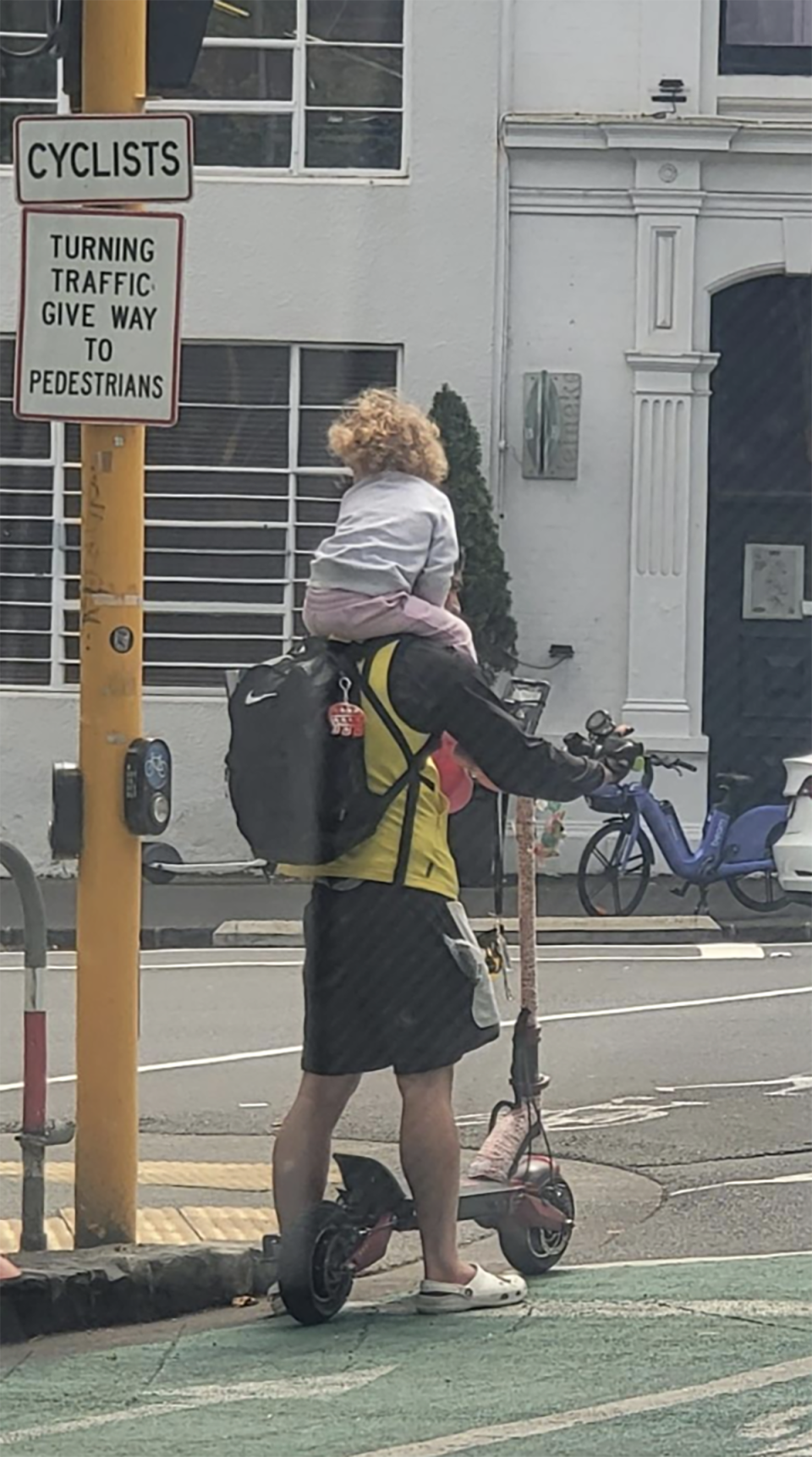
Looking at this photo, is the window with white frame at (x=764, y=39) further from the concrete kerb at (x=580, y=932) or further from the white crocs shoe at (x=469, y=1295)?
the white crocs shoe at (x=469, y=1295)

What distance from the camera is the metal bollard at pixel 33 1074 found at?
609 centimetres

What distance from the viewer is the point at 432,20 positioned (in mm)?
17406

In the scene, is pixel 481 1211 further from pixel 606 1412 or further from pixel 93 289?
pixel 93 289

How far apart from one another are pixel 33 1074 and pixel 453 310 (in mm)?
12063

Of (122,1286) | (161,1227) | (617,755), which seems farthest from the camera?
(161,1227)

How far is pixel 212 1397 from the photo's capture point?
16.7ft

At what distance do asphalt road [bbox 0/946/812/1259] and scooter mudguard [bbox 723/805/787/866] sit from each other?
185 cm

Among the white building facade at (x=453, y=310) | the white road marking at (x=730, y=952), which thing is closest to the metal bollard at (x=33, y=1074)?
the white road marking at (x=730, y=952)

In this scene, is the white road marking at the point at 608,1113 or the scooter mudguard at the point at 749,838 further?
the scooter mudguard at the point at 749,838

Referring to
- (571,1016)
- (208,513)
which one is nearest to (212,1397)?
(571,1016)

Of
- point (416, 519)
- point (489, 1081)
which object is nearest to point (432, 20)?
point (489, 1081)

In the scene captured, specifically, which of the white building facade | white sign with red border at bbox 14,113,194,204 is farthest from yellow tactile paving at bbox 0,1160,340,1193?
the white building facade

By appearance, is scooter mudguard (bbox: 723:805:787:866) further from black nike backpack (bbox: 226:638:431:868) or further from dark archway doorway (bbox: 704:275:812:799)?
black nike backpack (bbox: 226:638:431:868)

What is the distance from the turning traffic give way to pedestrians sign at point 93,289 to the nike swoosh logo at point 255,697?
0.74 metres
